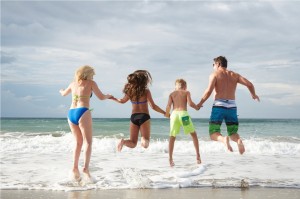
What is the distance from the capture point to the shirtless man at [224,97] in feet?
23.2

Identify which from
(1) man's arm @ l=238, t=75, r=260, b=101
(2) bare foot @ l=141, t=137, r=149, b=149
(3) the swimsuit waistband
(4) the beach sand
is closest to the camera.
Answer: (4) the beach sand

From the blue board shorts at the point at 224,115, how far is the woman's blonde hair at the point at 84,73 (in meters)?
2.58

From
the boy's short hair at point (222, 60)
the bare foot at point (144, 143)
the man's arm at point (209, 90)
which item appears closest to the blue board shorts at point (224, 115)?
the man's arm at point (209, 90)

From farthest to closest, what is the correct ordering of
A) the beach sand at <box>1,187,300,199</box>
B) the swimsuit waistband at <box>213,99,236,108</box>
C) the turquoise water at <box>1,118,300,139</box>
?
the turquoise water at <box>1,118,300,139</box> → the swimsuit waistband at <box>213,99,236,108</box> → the beach sand at <box>1,187,300,199</box>

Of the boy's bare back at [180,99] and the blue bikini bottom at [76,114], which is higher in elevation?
the boy's bare back at [180,99]

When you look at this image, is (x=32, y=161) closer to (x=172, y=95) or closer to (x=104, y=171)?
(x=104, y=171)

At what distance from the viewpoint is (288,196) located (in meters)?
6.52

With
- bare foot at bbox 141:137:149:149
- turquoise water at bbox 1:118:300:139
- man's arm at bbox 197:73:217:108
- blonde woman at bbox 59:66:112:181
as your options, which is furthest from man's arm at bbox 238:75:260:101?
turquoise water at bbox 1:118:300:139

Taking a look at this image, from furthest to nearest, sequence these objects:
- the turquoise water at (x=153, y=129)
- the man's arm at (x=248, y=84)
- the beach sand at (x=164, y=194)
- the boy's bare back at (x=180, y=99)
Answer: the turquoise water at (x=153, y=129) → the boy's bare back at (x=180, y=99) → the man's arm at (x=248, y=84) → the beach sand at (x=164, y=194)

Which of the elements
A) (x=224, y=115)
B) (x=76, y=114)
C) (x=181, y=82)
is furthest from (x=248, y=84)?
(x=76, y=114)

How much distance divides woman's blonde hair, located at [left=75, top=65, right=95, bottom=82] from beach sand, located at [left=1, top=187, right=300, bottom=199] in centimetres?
224

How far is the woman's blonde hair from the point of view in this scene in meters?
7.14

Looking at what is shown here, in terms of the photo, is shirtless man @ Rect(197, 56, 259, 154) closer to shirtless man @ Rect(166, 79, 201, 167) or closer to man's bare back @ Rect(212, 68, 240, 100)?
man's bare back @ Rect(212, 68, 240, 100)

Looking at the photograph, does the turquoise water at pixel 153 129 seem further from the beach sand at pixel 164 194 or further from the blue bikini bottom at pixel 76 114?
the blue bikini bottom at pixel 76 114
